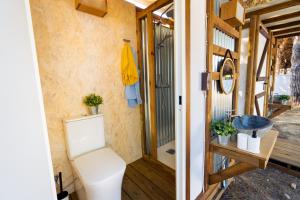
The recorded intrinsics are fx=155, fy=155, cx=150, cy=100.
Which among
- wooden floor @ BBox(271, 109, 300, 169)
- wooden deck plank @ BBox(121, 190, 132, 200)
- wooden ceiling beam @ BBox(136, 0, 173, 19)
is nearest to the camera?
wooden deck plank @ BBox(121, 190, 132, 200)

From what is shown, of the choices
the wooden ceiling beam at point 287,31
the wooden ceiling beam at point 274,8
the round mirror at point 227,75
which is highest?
the wooden ceiling beam at point 287,31

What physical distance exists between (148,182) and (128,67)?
1.49 meters

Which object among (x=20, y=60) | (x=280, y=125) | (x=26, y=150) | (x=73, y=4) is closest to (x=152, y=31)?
(x=73, y=4)

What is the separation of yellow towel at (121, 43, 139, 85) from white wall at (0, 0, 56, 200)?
154 centimetres

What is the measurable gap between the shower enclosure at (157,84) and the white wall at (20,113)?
1654 millimetres

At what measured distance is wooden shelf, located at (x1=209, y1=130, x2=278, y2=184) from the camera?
46.3 inches

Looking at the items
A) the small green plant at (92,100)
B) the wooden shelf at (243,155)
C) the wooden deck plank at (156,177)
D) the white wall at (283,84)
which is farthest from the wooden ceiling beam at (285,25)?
the small green plant at (92,100)

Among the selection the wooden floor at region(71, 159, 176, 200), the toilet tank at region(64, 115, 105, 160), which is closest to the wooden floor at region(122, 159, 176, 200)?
the wooden floor at region(71, 159, 176, 200)

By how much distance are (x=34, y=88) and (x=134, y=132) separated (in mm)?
1936

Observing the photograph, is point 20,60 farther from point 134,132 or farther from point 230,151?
point 134,132

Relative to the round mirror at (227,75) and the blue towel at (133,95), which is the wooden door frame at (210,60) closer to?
the round mirror at (227,75)

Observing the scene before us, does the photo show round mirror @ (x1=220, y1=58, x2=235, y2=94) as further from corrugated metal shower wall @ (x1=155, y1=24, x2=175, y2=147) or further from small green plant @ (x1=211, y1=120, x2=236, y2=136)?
corrugated metal shower wall @ (x1=155, y1=24, x2=175, y2=147)

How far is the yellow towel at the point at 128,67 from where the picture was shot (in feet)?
6.73

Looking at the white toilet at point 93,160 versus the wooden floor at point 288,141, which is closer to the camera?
the white toilet at point 93,160
